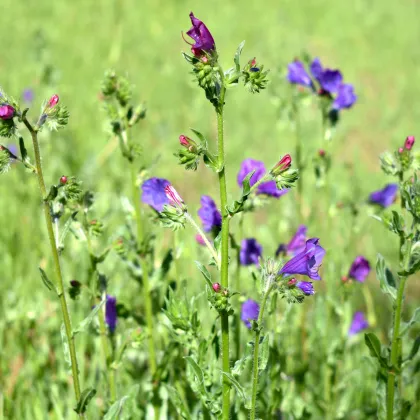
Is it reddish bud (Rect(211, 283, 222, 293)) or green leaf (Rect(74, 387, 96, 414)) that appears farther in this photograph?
green leaf (Rect(74, 387, 96, 414))

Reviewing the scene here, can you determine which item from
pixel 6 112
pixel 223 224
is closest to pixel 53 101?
pixel 6 112

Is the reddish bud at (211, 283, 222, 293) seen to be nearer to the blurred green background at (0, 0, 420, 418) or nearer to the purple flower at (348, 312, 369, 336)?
A: the blurred green background at (0, 0, 420, 418)

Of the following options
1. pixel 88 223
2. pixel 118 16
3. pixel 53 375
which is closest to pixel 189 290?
pixel 53 375

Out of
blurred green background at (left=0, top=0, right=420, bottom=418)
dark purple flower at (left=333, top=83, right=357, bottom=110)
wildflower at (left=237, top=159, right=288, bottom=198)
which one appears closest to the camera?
wildflower at (left=237, top=159, right=288, bottom=198)

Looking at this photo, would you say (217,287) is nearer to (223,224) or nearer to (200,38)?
(223,224)


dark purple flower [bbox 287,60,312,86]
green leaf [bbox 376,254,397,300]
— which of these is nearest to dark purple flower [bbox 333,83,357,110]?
dark purple flower [bbox 287,60,312,86]

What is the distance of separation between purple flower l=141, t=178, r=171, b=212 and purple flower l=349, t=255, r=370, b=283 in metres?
0.97

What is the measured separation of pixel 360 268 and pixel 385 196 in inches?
20.6

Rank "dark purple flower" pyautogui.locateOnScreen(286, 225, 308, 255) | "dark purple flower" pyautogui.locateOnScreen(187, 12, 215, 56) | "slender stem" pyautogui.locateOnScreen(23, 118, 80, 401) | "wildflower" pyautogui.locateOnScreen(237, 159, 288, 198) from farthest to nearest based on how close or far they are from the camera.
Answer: "dark purple flower" pyautogui.locateOnScreen(286, 225, 308, 255) < "wildflower" pyautogui.locateOnScreen(237, 159, 288, 198) < "slender stem" pyautogui.locateOnScreen(23, 118, 80, 401) < "dark purple flower" pyautogui.locateOnScreen(187, 12, 215, 56)

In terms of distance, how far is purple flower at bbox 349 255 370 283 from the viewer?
2.62 metres

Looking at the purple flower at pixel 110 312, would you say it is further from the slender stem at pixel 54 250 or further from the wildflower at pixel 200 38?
the wildflower at pixel 200 38

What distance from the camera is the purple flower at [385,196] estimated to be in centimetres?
298

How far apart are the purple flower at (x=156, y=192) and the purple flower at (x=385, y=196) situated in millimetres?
1296

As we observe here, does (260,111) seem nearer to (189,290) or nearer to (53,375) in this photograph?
(189,290)
